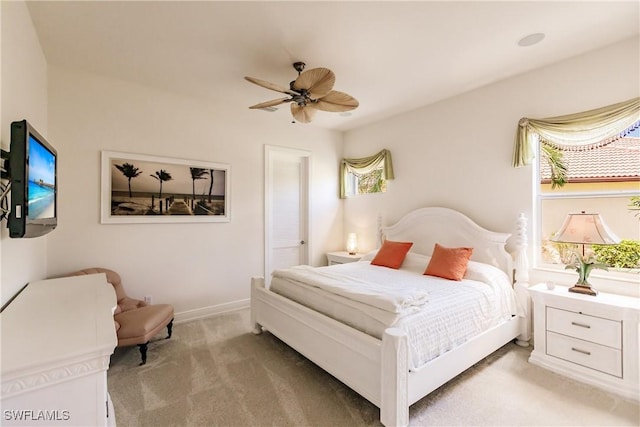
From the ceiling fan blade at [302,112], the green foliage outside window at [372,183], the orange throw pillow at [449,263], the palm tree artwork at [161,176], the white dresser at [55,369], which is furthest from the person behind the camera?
the green foliage outside window at [372,183]

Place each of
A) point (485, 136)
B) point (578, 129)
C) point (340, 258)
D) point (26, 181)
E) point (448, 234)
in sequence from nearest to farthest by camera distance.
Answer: point (26, 181), point (578, 129), point (485, 136), point (448, 234), point (340, 258)

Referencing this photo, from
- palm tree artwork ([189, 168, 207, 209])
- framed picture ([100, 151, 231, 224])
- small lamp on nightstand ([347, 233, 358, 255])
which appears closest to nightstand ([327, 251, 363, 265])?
small lamp on nightstand ([347, 233, 358, 255])

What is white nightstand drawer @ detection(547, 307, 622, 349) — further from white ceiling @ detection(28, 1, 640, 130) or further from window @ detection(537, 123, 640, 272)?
white ceiling @ detection(28, 1, 640, 130)

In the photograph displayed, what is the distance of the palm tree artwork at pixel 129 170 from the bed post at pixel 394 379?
3.19m

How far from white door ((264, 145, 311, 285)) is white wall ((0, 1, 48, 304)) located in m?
2.46

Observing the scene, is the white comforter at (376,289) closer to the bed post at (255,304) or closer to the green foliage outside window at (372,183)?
the bed post at (255,304)

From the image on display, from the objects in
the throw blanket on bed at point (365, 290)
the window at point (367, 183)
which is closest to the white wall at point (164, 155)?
the window at point (367, 183)

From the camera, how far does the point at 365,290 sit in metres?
2.32

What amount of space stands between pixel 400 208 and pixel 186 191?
2.98 meters

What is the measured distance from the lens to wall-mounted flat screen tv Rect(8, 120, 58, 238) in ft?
4.81

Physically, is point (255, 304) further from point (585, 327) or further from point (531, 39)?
point (531, 39)

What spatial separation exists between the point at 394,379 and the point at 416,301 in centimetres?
60

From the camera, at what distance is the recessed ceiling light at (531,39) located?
242 cm

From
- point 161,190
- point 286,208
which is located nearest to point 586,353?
point 286,208
